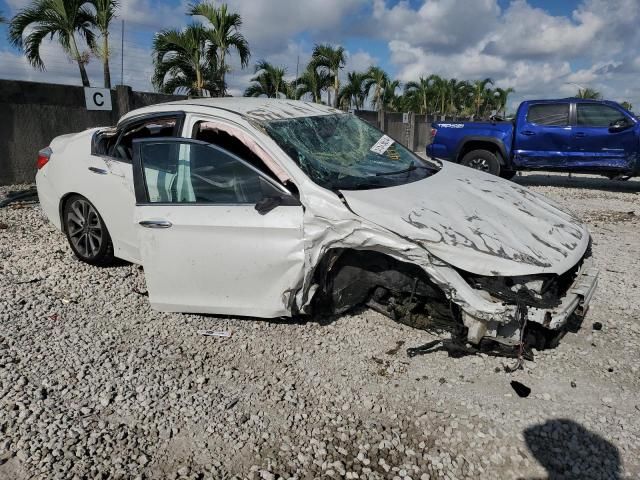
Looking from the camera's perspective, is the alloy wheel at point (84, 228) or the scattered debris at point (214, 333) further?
the alloy wheel at point (84, 228)

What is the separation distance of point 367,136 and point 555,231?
5.77 feet

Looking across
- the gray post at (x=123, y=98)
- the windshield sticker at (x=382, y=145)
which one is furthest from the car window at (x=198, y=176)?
the gray post at (x=123, y=98)

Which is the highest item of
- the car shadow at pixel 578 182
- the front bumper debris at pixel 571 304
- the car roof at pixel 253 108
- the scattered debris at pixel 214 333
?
the car roof at pixel 253 108

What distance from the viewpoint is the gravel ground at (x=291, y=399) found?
244 cm

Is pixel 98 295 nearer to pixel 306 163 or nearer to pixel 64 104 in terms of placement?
pixel 306 163

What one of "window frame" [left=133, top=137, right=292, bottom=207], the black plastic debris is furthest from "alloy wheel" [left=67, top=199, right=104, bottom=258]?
the black plastic debris

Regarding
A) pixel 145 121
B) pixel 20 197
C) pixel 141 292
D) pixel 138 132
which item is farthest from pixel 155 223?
pixel 20 197

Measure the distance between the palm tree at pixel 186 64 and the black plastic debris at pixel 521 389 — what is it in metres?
14.7

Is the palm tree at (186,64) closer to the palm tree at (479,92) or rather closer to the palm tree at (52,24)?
the palm tree at (52,24)

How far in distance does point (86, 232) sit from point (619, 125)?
9922 mm

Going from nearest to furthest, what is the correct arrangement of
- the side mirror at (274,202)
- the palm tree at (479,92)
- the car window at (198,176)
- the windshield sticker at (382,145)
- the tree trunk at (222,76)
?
the side mirror at (274,202) < the car window at (198,176) < the windshield sticker at (382,145) < the tree trunk at (222,76) < the palm tree at (479,92)

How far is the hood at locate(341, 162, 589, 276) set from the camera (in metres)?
2.95

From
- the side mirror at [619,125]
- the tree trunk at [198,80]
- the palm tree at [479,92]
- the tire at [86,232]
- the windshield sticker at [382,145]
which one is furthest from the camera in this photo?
the palm tree at [479,92]

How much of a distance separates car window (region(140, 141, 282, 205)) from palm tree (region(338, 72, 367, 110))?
2370 cm
